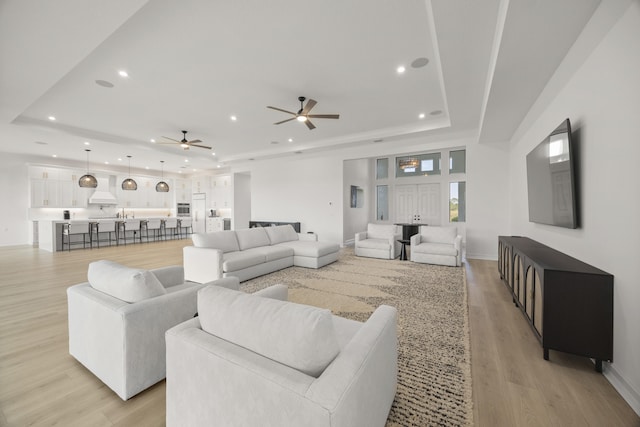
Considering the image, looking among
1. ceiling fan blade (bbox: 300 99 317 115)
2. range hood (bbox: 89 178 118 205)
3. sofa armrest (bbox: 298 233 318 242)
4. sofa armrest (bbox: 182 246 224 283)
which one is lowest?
sofa armrest (bbox: 182 246 224 283)

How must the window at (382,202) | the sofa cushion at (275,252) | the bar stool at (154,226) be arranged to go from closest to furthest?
the sofa cushion at (275,252) → the window at (382,202) → the bar stool at (154,226)

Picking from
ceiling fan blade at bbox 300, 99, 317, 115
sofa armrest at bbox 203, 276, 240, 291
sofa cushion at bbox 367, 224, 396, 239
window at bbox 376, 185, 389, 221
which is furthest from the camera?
window at bbox 376, 185, 389, 221

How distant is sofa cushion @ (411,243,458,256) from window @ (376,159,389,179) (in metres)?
3.91

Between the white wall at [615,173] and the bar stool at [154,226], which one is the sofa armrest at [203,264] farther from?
the bar stool at [154,226]

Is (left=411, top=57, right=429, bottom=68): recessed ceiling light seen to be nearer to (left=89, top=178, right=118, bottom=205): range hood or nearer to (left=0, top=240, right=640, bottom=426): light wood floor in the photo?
(left=0, top=240, right=640, bottom=426): light wood floor

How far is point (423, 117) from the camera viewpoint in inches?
216

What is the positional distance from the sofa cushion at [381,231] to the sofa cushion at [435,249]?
2.69 ft

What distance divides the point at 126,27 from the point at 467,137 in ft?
20.6

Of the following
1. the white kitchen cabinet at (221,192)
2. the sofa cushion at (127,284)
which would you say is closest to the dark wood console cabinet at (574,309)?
the sofa cushion at (127,284)

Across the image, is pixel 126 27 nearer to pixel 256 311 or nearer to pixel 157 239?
pixel 256 311

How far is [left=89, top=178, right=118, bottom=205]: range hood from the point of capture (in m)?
9.73

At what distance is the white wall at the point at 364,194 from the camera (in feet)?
25.8

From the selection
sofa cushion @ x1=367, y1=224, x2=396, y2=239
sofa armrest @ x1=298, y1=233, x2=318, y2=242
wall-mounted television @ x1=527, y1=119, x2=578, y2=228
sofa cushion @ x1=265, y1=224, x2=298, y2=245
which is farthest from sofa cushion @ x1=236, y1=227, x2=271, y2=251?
wall-mounted television @ x1=527, y1=119, x2=578, y2=228

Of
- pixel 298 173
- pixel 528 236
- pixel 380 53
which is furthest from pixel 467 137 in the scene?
pixel 298 173
